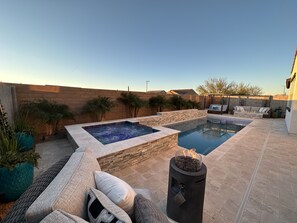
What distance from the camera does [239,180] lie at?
2.74 metres

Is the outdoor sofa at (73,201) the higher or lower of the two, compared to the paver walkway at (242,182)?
higher

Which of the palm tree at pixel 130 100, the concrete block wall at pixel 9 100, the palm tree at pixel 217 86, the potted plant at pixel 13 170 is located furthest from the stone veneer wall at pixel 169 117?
the palm tree at pixel 217 86

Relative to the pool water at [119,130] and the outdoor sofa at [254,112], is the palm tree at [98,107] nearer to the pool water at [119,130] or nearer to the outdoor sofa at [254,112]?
the pool water at [119,130]

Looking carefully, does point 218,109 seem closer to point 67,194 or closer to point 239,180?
point 239,180

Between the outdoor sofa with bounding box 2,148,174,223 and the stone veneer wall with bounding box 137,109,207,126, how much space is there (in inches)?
215

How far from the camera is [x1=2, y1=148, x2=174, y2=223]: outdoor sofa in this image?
0.72 m

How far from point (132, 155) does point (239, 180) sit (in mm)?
2418

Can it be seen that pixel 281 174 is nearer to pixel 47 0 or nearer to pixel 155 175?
pixel 155 175

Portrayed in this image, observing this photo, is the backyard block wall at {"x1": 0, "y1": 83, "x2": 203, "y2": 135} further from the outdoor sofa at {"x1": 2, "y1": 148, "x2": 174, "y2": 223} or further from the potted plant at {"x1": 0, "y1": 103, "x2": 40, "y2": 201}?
the outdoor sofa at {"x1": 2, "y1": 148, "x2": 174, "y2": 223}

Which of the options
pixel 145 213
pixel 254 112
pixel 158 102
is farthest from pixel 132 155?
pixel 254 112

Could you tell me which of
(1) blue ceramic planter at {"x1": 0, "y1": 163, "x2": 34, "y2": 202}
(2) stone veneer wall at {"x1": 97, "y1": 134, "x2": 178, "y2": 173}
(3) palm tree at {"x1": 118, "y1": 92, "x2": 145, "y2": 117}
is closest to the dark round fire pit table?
(2) stone veneer wall at {"x1": 97, "y1": 134, "x2": 178, "y2": 173}

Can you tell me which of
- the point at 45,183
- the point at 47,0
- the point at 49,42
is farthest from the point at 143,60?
the point at 45,183

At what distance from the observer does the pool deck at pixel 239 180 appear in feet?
6.50

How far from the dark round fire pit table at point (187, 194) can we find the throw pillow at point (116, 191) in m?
0.65
